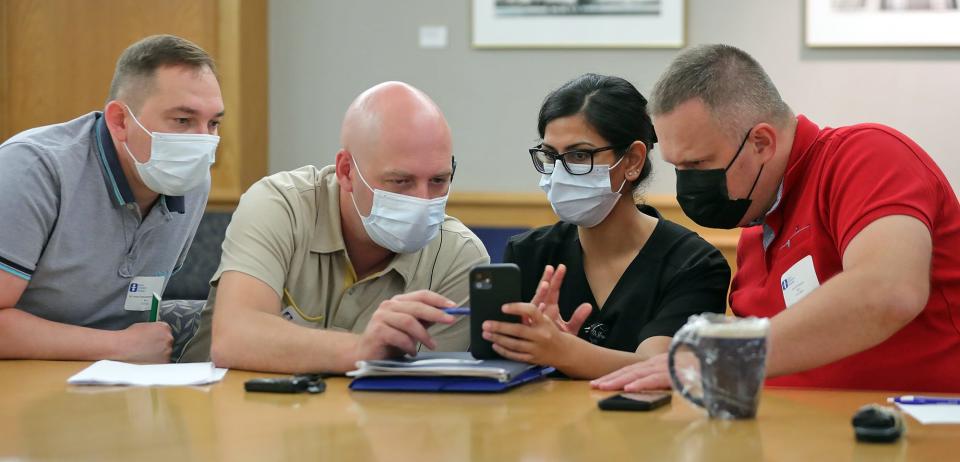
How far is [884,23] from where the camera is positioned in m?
4.23

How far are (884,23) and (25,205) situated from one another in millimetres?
3318

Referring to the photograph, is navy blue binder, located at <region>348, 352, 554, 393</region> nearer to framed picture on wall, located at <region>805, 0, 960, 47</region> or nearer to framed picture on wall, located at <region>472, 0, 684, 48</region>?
framed picture on wall, located at <region>472, 0, 684, 48</region>

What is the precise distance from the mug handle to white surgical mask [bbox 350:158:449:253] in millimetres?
850

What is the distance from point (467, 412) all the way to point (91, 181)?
1.34 meters

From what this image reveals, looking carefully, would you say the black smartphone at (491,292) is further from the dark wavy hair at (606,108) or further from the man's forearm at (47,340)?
the man's forearm at (47,340)

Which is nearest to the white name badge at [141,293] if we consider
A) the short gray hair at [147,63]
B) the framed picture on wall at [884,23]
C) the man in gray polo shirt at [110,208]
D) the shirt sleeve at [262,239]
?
the man in gray polo shirt at [110,208]

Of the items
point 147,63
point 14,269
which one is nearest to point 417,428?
point 14,269

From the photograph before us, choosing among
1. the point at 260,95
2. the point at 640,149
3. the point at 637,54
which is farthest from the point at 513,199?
the point at 640,149

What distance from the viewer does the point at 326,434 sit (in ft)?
4.67

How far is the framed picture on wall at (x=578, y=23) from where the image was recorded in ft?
14.4

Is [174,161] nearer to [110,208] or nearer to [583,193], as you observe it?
[110,208]

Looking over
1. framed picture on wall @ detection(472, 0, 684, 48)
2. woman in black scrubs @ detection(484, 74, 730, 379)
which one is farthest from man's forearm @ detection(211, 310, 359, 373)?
framed picture on wall @ detection(472, 0, 684, 48)

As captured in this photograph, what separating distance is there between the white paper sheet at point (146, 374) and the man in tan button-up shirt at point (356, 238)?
0.08 meters

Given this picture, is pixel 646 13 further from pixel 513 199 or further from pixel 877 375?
pixel 877 375
